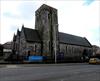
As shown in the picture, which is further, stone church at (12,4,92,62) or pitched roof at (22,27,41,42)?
pitched roof at (22,27,41,42)

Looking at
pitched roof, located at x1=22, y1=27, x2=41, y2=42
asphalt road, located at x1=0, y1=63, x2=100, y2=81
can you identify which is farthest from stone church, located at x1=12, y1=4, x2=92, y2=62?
asphalt road, located at x1=0, y1=63, x2=100, y2=81

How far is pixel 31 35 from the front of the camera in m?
58.7

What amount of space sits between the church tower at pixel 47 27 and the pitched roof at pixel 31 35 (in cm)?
179

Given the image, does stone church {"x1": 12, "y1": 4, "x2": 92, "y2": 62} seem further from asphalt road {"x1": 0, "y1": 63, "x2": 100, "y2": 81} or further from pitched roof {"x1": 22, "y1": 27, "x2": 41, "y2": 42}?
asphalt road {"x1": 0, "y1": 63, "x2": 100, "y2": 81}

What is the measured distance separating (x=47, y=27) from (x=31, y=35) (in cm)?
688

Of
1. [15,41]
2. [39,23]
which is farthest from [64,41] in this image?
[15,41]

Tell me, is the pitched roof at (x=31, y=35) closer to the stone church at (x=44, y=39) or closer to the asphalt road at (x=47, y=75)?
the stone church at (x=44, y=39)

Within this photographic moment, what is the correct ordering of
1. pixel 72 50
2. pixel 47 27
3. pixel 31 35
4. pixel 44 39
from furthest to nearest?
1. pixel 72 50
2. pixel 47 27
3. pixel 44 39
4. pixel 31 35

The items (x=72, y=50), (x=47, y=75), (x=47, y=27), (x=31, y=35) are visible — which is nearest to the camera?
(x=47, y=75)

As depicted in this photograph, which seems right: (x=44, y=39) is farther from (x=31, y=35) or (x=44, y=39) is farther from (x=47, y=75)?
(x=47, y=75)

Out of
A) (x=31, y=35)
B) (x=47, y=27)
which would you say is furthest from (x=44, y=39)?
(x=31, y=35)

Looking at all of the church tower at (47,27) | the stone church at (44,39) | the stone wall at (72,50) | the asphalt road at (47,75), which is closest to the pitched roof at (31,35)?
the stone church at (44,39)

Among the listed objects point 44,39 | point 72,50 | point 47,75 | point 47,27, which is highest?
point 47,27

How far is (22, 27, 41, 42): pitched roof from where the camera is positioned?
5644 cm
